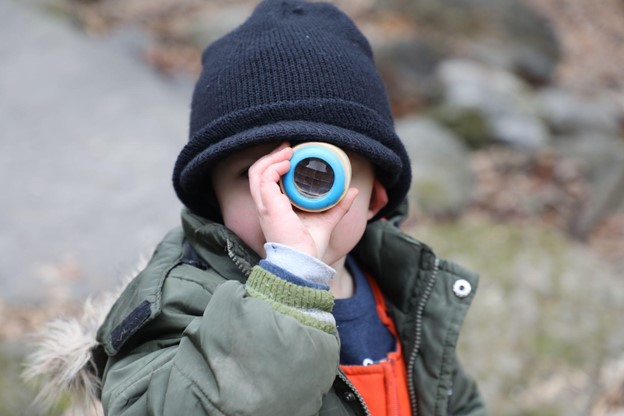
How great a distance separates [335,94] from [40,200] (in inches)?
172

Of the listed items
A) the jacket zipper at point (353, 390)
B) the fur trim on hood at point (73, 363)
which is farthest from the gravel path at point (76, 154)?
the jacket zipper at point (353, 390)

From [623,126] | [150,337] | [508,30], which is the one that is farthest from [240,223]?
A: [508,30]

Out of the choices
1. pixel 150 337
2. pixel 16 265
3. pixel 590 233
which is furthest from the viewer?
pixel 590 233

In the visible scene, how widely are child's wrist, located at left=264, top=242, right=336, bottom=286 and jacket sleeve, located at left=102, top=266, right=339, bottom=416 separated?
0.04 m

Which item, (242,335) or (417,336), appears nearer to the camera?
(242,335)

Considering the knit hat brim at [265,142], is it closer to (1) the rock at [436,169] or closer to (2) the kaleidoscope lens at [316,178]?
(2) the kaleidoscope lens at [316,178]

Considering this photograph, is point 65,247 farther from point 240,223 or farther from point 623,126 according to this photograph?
point 623,126

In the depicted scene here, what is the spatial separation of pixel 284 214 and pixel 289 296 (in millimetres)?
210

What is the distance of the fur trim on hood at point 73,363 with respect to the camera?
6.33ft

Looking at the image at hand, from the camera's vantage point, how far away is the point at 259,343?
4.91ft

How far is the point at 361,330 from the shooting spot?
2.08 m

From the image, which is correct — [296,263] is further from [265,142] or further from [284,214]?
[265,142]

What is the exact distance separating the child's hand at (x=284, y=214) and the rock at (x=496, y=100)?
21.6 feet

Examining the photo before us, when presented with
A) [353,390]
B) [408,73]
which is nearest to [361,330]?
[353,390]
